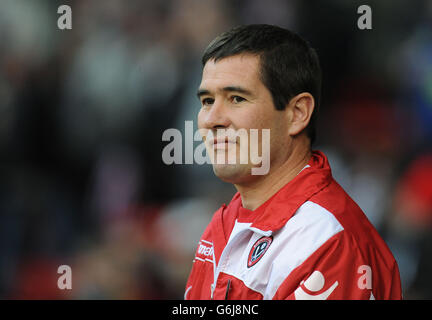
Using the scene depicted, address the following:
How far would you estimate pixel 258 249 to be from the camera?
1717 mm

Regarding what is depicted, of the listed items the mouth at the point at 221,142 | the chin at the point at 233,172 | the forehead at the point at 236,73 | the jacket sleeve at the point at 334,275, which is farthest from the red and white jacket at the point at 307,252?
the forehead at the point at 236,73

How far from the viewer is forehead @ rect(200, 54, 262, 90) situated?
185 centimetres

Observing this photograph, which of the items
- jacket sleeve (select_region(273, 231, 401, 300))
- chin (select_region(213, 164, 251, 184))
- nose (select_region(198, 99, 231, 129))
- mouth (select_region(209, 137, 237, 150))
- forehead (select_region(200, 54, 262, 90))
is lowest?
jacket sleeve (select_region(273, 231, 401, 300))

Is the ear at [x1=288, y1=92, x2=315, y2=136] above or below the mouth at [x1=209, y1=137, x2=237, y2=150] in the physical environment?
above

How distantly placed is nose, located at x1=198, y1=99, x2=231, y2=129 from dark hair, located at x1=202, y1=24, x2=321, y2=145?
0.17 meters

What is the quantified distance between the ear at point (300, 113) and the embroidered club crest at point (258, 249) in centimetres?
43

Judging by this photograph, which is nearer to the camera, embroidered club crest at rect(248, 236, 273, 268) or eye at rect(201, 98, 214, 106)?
embroidered club crest at rect(248, 236, 273, 268)

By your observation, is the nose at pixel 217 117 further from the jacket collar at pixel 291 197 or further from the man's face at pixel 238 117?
the jacket collar at pixel 291 197

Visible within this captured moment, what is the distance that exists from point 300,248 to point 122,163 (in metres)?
2.78

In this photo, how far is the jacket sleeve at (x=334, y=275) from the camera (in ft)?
4.95

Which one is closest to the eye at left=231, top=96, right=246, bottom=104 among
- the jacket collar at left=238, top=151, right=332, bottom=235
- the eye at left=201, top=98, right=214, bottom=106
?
the eye at left=201, top=98, right=214, bottom=106

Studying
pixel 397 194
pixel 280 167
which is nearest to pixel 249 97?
pixel 280 167

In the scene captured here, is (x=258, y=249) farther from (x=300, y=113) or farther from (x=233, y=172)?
(x=300, y=113)

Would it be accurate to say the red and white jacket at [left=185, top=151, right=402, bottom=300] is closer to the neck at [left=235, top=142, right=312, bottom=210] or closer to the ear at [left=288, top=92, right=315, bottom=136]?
the neck at [left=235, top=142, right=312, bottom=210]
